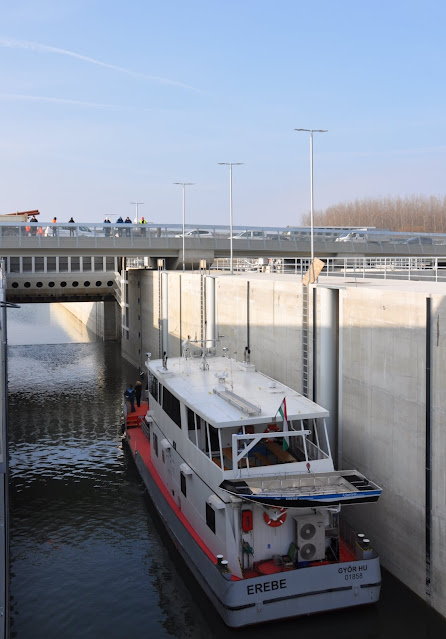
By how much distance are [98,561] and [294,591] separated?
661 centimetres

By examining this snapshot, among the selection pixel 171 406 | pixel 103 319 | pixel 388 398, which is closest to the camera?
pixel 388 398

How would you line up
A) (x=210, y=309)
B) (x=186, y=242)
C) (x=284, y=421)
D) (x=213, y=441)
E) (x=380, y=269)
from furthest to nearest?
(x=186, y=242) → (x=210, y=309) → (x=380, y=269) → (x=213, y=441) → (x=284, y=421)

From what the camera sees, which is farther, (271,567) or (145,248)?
(145,248)

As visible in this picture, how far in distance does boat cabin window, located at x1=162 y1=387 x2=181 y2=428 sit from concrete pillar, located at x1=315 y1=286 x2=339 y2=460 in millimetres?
4487

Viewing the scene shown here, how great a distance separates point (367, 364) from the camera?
1905cm

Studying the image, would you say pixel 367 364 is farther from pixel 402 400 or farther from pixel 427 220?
pixel 427 220

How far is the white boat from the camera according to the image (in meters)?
15.8

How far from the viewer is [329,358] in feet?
71.2

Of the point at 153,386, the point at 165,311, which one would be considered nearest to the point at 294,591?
the point at 153,386

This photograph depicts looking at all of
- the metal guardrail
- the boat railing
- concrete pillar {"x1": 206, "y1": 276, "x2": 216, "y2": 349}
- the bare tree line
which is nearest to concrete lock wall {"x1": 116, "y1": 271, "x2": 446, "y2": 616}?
the boat railing

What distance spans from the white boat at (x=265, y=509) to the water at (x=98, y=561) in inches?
23.6

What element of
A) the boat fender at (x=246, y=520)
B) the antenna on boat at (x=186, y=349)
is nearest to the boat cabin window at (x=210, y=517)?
the boat fender at (x=246, y=520)

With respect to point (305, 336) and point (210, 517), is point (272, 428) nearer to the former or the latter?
point (210, 517)

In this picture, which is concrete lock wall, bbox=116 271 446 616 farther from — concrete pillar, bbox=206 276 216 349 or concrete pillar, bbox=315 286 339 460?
concrete pillar, bbox=206 276 216 349
